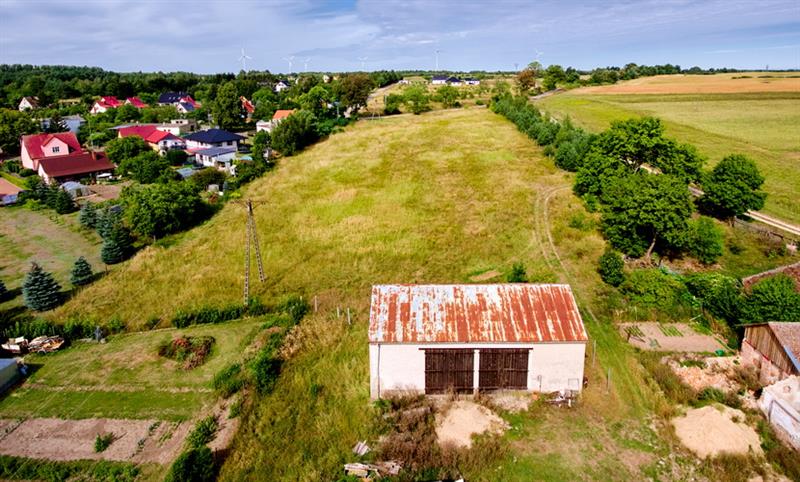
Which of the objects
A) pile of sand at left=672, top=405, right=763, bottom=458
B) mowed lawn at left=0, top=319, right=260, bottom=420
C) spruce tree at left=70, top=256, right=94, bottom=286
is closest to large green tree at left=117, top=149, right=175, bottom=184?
spruce tree at left=70, top=256, right=94, bottom=286

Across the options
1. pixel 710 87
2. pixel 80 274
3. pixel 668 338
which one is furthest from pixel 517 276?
pixel 710 87

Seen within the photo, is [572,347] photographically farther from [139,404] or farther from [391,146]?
[391,146]

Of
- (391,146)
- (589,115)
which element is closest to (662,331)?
(391,146)

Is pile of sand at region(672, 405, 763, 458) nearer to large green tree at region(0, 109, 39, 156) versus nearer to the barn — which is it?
the barn

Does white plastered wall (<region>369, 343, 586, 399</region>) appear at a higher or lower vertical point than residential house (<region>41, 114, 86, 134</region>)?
lower

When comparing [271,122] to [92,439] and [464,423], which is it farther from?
[464,423]
